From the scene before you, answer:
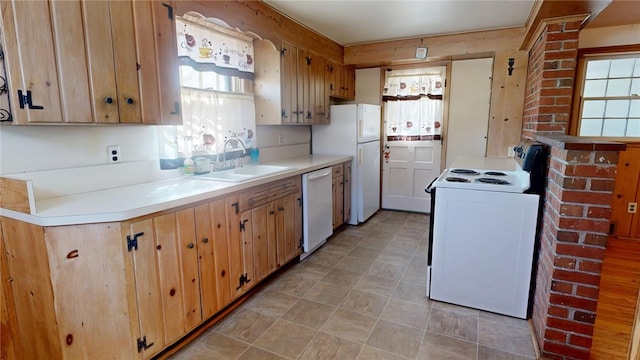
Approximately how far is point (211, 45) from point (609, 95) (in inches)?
167

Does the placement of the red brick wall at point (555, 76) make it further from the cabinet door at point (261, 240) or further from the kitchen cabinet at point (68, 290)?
the kitchen cabinet at point (68, 290)

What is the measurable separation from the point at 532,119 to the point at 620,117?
4.57 ft

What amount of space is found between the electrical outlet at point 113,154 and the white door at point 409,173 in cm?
355

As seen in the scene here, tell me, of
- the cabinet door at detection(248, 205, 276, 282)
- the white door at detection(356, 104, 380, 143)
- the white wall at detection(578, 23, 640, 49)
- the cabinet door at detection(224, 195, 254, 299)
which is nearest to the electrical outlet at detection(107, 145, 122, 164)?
the cabinet door at detection(224, 195, 254, 299)

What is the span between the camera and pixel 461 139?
14.0ft

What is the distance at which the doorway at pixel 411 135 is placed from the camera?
4391 mm

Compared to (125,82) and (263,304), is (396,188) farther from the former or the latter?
(125,82)

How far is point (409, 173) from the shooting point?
4.67m

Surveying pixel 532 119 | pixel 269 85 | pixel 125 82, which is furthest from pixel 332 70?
pixel 125 82

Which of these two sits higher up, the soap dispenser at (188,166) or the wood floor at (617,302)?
the soap dispenser at (188,166)

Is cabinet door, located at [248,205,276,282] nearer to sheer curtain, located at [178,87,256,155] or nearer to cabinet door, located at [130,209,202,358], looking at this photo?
cabinet door, located at [130,209,202,358]

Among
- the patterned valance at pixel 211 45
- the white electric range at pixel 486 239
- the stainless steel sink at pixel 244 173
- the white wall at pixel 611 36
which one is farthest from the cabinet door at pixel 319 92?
the white wall at pixel 611 36

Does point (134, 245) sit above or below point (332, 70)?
below

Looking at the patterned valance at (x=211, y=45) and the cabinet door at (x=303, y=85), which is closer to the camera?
the patterned valance at (x=211, y=45)
